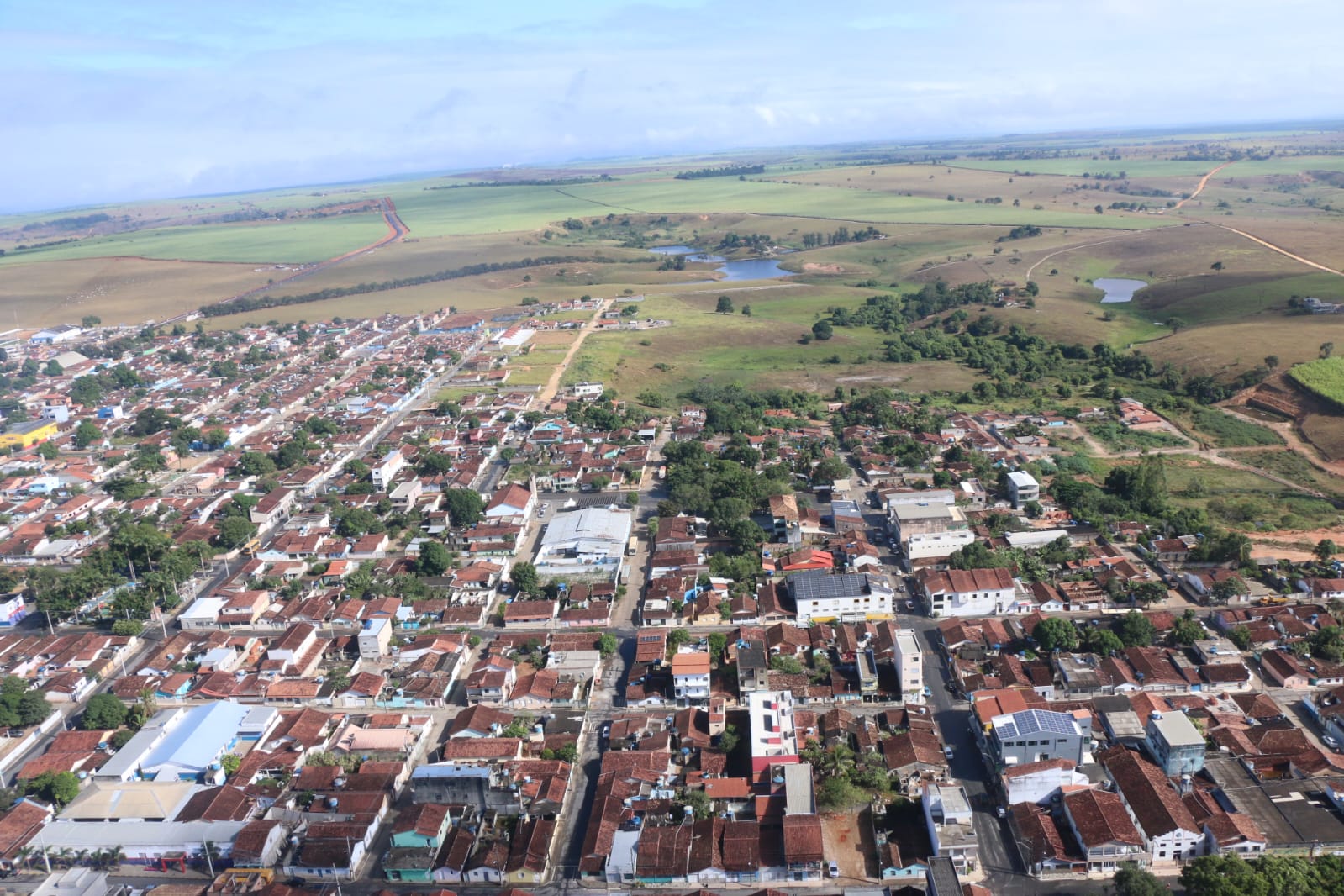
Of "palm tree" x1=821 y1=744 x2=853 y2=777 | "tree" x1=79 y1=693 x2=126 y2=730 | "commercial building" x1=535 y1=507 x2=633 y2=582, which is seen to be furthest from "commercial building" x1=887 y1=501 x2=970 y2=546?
"tree" x1=79 y1=693 x2=126 y2=730

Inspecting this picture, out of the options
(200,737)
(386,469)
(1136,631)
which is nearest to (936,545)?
(1136,631)

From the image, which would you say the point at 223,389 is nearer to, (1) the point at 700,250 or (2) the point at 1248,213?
(1) the point at 700,250

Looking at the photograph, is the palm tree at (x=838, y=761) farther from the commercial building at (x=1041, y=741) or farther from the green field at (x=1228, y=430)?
the green field at (x=1228, y=430)

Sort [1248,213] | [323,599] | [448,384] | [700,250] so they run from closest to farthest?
[323,599] → [448,384] → [1248,213] → [700,250]

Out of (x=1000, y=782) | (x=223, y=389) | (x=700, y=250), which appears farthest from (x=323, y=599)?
(x=700, y=250)

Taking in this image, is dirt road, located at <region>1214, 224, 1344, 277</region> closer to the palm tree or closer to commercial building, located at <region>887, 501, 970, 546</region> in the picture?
commercial building, located at <region>887, 501, 970, 546</region>

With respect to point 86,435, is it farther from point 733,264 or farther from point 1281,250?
point 1281,250
